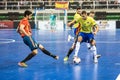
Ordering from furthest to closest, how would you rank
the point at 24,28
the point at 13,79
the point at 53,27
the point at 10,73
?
the point at 53,27 < the point at 24,28 < the point at 10,73 < the point at 13,79

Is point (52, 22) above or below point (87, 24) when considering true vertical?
below

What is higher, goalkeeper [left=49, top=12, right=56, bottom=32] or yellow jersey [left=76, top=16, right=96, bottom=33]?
yellow jersey [left=76, top=16, right=96, bottom=33]

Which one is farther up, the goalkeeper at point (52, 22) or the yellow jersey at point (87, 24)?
the yellow jersey at point (87, 24)

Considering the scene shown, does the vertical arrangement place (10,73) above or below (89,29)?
below

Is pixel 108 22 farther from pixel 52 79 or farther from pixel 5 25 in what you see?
pixel 52 79

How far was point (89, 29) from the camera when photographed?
1125 cm

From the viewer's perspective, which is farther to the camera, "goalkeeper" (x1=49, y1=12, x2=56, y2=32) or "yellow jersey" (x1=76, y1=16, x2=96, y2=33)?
"goalkeeper" (x1=49, y1=12, x2=56, y2=32)

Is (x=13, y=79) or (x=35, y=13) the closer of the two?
(x=13, y=79)

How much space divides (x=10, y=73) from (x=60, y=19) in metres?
26.4

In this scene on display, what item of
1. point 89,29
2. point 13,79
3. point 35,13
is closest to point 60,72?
point 13,79

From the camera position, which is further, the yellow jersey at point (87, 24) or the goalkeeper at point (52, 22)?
the goalkeeper at point (52, 22)

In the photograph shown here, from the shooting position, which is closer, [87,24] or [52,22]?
[87,24]

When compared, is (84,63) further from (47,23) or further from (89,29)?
(47,23)

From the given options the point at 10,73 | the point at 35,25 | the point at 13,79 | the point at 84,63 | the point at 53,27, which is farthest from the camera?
the point at 35,25
